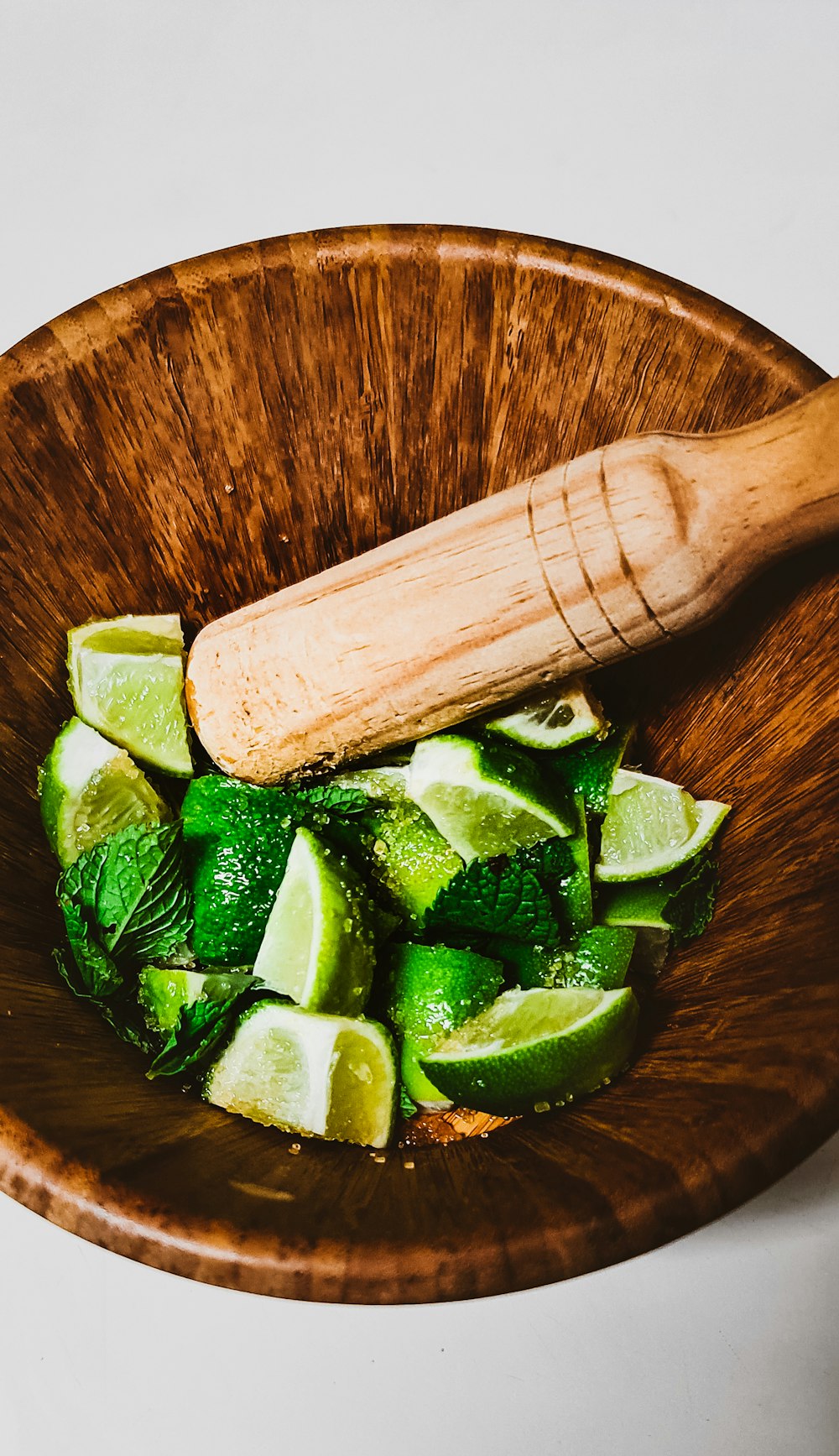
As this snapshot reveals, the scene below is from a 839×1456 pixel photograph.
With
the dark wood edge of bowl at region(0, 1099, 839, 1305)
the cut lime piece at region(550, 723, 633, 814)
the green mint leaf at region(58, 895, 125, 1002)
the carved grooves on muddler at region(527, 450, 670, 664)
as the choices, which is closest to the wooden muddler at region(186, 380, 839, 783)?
the carved grooves on muddler at region(527, 450, 670, 664)

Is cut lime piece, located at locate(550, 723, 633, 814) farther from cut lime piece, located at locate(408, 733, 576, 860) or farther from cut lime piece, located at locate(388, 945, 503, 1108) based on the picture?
cut lime piece, located at locate(388, 945, 503, 1108)

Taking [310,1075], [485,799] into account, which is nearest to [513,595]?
[485,799]

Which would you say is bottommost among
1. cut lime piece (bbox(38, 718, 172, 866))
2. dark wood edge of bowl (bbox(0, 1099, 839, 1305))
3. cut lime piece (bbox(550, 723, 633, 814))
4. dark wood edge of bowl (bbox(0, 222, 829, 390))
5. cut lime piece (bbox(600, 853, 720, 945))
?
dark wood edge of bowl (bbox(0, 1099, 839, 1305))

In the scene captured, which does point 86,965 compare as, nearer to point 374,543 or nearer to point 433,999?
point 433,999

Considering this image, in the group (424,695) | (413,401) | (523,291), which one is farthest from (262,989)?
(523,291)

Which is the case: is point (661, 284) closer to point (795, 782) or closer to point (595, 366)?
point (595, 366)

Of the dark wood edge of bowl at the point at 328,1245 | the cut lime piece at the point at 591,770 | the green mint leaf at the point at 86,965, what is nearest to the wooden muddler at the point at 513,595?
the cut lime piece at the point at 591,770
